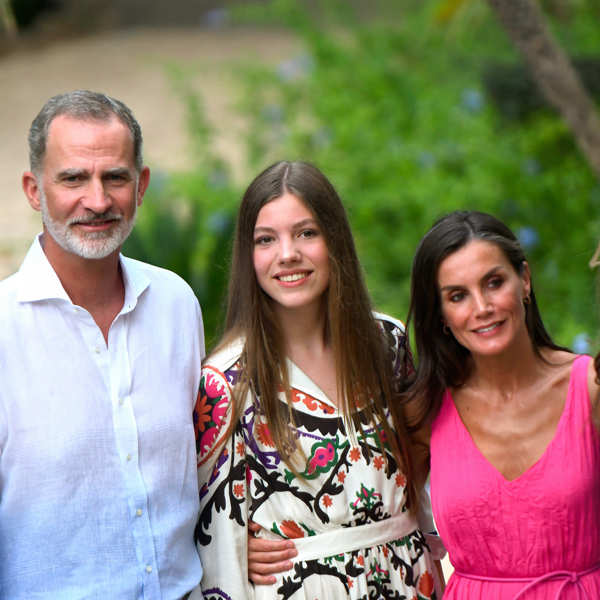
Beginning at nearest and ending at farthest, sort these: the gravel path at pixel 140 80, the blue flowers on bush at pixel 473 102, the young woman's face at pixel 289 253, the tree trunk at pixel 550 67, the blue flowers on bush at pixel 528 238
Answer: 1. the young woman's face at pixel 289 253
2. the tree trunk at pixel 550 67
3. the blue flowers on bush at pixel 528 238
4. the blue flowers on bush at pixel 473 102
5. the gravel path at pixel 140 80

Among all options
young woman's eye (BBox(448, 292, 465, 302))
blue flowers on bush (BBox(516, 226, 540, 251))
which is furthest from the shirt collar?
blue flowers on bush (BBox(516, 226, 540, 251))

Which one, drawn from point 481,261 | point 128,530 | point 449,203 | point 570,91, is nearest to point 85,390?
point 128,530

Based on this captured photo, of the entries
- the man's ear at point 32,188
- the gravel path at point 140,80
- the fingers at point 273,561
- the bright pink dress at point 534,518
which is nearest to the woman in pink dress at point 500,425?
the bright pink dress at point 534,518

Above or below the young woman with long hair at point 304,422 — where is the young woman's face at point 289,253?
above

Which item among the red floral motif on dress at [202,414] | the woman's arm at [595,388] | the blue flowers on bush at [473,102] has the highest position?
the blue flowers on bush at [473,102]

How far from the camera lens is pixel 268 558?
2.75 metres

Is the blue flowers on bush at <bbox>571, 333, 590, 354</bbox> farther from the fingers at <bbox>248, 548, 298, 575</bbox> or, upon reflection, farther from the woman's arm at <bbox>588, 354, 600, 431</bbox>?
the fingers at <bbox>248, 548, 298, 575</bbox>

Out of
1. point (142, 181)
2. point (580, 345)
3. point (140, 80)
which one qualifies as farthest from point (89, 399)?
point (140, 80)

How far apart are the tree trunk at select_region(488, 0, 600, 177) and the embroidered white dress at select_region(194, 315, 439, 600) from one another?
359 cm

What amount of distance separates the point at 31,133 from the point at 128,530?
3.53ft

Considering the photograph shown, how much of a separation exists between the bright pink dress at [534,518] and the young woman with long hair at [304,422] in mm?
192

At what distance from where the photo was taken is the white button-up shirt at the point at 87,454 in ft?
7.92

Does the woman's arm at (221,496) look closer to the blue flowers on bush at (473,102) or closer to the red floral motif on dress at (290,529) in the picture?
the red floral motif on dress at (290,529)

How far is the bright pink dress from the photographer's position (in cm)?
260
